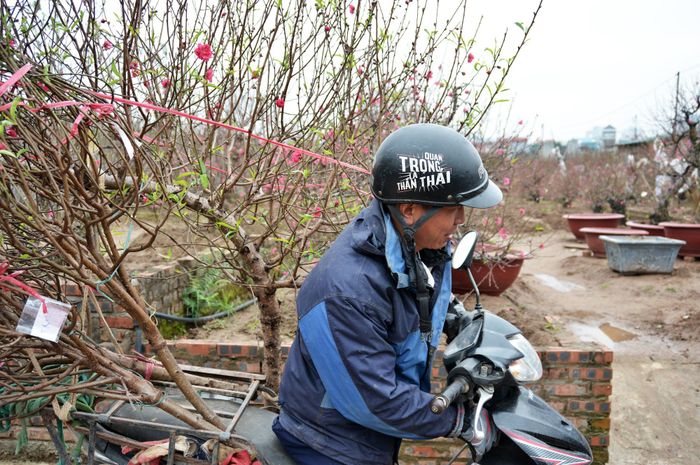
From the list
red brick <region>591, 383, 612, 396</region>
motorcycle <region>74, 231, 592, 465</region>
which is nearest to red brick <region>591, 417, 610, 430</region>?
red brick <region>591, 383, 612, 396</region>

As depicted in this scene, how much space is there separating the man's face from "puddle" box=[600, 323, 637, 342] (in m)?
5.40

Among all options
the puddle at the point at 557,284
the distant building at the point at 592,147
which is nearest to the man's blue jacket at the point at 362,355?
the puddle at the point at 557,284

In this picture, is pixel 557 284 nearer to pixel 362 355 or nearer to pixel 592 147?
pixel 362 355

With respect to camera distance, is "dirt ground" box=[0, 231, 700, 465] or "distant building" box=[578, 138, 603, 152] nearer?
"dirt ground" box=[0, 231, 700, 465]

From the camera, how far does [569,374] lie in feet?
12.0

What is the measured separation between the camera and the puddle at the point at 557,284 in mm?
8989

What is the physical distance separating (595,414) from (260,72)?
3.17 metres

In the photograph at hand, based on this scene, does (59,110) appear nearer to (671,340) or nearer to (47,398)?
(47,398)

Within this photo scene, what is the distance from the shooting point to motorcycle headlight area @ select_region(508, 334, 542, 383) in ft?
6.25

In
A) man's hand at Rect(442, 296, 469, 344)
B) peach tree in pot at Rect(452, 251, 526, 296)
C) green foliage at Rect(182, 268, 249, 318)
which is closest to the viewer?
man's hand at Rect(442, 296, 469, 344)

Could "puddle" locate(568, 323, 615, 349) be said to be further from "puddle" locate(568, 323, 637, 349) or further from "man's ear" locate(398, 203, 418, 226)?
"man's ear" locate(398, 203, 418, 226)

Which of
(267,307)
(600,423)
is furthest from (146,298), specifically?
(600,423)

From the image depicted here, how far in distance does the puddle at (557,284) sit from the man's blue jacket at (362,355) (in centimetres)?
772

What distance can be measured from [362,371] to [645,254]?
357 inches
